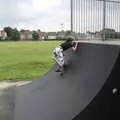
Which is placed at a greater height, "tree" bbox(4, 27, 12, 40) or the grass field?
"tree" bbox(4, 27, 12, 40)

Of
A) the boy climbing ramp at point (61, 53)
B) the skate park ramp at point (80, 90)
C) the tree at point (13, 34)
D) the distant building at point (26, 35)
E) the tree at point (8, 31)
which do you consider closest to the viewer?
the skate park ramp at point (80, 90)

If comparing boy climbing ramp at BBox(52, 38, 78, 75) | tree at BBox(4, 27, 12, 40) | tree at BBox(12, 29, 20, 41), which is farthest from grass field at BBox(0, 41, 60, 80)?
tree at BBox(4, 27, 12, 40)

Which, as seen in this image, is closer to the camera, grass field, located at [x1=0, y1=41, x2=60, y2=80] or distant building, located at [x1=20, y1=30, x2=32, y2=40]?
grass field, located at [x1=0, y1=41, x2=60, y2=80]

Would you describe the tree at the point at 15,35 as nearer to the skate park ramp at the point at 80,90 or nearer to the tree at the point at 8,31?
the tree at the point at 8,31

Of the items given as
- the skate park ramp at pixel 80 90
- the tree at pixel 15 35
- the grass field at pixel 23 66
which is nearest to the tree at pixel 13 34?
the tree at pixel 15 35

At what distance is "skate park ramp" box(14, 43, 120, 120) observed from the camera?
543 centimetres

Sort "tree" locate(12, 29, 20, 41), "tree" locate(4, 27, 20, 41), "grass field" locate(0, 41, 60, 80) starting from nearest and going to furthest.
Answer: "grass field" locate(0, 41, 60, 80) → "tree" locate(12, 29, 20, 41) → "tree" locate(4, 27, 20, 41)

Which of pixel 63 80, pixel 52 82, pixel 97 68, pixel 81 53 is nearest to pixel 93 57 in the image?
pixel 97 68

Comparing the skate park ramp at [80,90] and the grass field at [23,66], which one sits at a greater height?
the skate park ramp at [80,90]

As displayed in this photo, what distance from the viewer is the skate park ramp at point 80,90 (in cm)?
543

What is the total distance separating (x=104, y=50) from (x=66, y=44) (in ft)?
9.99

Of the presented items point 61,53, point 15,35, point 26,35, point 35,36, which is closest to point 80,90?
point 61,53

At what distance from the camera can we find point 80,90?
6.19 meters

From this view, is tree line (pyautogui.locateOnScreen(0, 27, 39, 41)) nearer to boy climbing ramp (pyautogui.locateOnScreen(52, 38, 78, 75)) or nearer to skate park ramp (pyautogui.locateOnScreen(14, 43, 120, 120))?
boy climbing ramp (pyautogui.locateOnScreen(52, 38, 78, 75))
